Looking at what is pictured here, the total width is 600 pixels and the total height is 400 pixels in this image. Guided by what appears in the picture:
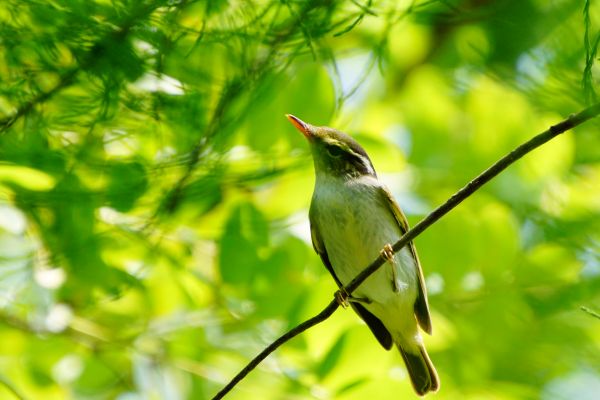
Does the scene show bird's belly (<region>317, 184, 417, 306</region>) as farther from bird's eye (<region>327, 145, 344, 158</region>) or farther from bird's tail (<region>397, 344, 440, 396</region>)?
bird's tail (<region>397, 344, 440, 396</region>)

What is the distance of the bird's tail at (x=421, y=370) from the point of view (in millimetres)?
3215

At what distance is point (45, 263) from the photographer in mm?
3105

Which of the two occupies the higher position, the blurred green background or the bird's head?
the bird's head

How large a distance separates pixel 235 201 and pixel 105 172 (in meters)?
0.56

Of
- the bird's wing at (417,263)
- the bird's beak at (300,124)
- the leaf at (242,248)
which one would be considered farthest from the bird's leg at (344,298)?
the bird's beak at (300,124)

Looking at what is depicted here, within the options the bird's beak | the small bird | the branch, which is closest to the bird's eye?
the small bird

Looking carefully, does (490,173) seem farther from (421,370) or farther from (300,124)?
(421,370)

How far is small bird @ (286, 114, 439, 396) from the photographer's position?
10.9ft

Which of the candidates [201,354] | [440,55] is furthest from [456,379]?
[440,55]

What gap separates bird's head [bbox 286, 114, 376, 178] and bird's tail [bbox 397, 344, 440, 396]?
763 mm

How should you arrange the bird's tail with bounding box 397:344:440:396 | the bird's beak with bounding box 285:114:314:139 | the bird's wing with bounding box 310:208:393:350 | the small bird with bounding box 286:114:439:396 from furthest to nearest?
the bird's wing with bounding box 310:208:393:350 → the small bird with bounding box 286:114:439:396 → the bird's tail with bounding box 397:344:440:396 → the bird's beak with bounding box 285:114:314:139

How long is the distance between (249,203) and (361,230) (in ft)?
1.47

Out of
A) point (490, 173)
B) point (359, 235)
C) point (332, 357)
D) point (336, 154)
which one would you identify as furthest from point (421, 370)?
point (490, 173)

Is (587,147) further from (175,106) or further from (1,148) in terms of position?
(1,148)
